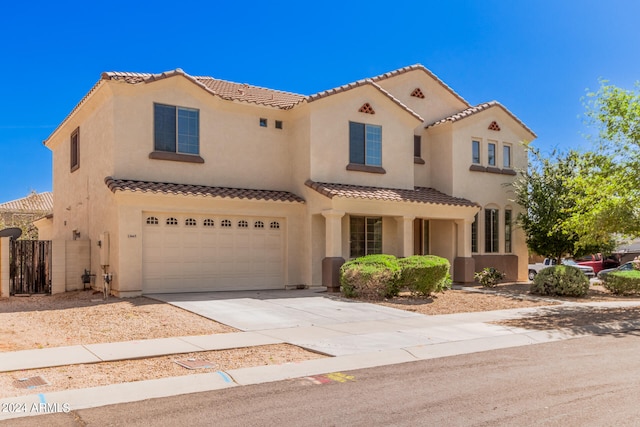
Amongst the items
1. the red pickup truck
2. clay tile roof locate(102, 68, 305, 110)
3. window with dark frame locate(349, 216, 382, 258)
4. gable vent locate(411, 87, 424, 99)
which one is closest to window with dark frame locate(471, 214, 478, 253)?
Result: window with dark frame locate(349, 216, 382, 258)

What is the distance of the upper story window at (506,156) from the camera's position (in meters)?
24.8

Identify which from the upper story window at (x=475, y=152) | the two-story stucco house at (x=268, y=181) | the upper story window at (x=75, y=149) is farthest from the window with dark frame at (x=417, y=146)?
the upper story window at (x=75, y=149)

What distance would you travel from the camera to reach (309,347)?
9875 millimetres

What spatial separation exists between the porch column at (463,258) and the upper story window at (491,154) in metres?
3.55

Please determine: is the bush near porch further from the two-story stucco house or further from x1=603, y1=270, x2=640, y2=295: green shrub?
x1=603, y1=270, x2=640, y2=295: green shrub

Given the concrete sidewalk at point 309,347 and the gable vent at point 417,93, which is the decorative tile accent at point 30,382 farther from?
the gable vent at point 417,93

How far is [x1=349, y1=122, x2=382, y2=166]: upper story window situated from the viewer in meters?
20.6

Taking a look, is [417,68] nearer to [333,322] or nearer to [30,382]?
[333,322]

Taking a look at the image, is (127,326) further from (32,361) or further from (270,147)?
(270,147)

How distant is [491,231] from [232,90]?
12.2m

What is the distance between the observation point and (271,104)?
20.2 meters

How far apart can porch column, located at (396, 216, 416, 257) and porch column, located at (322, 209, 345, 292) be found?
8.82 ft

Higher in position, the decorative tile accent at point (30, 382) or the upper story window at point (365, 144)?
the upper story window at point (365, 144)

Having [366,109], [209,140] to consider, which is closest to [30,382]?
[209,140]
